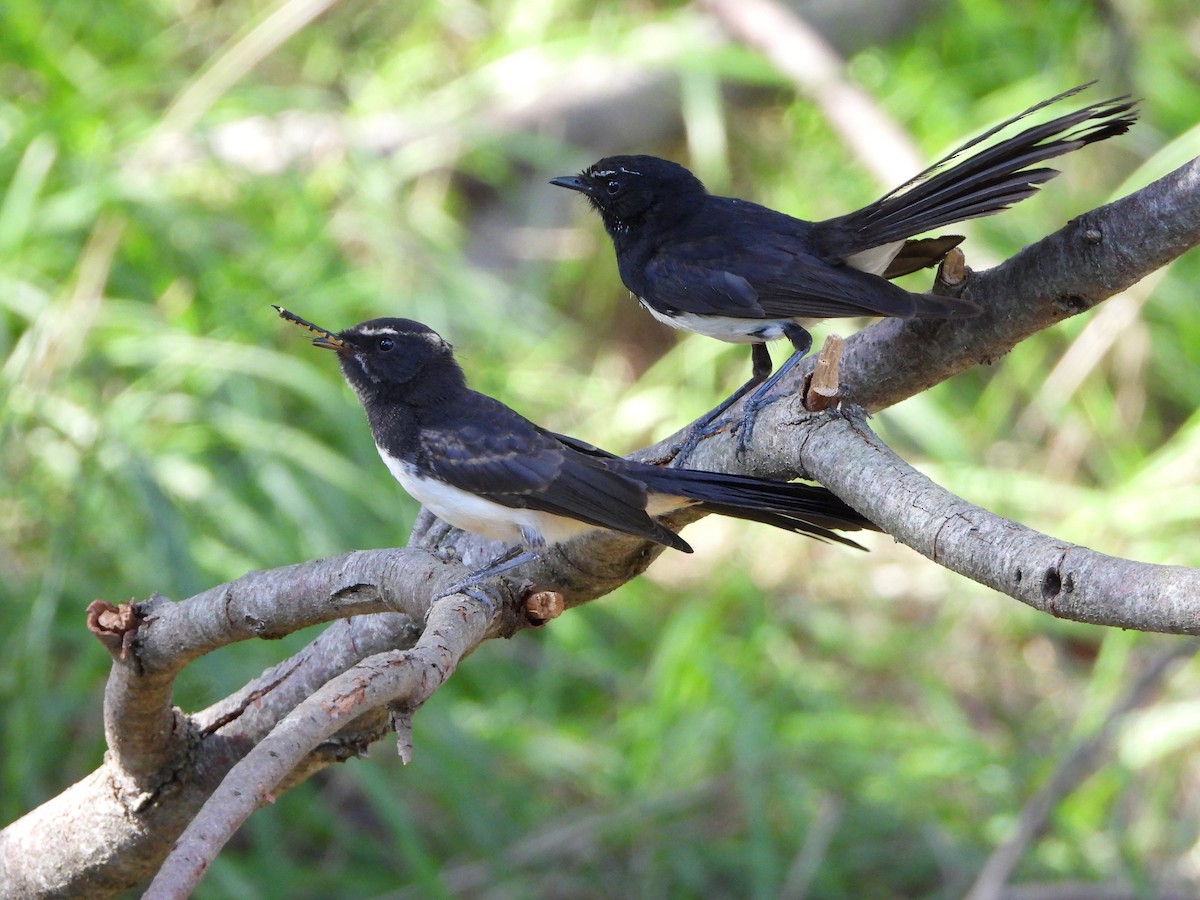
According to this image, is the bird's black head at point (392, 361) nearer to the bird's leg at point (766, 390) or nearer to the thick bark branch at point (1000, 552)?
the bird's leg at point (766, 390)

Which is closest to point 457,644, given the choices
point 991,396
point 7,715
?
point 7,715

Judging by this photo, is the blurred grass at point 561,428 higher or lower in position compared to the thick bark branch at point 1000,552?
higher

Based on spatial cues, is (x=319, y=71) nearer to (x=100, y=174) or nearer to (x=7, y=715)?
(x=100, y=174)

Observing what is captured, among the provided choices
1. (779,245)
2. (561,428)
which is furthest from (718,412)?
(561,428)

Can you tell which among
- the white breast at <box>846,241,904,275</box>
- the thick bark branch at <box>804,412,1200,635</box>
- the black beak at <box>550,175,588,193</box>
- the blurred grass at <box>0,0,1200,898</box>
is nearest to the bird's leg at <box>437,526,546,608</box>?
the thick bark branch at <box>804,412,1200,635</box>

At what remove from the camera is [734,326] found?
324 cm

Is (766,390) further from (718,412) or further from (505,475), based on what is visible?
(505,475)

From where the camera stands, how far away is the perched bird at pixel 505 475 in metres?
2.61

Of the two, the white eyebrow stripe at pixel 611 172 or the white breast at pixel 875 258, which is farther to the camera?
the white eyebrow stripe at pixel 611 172

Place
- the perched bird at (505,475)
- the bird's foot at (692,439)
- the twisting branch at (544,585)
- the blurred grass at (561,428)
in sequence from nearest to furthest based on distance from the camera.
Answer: the twisting branch at (544,585)
the perched bird at (505,475)
the bird's foot at (692,439)
the blurred grass at (561,428)

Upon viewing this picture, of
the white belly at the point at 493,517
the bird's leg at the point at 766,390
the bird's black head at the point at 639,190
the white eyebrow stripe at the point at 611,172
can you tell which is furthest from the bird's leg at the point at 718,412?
the white eyebrow stripe at the point at 611,172

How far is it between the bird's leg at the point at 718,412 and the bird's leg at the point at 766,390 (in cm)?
11

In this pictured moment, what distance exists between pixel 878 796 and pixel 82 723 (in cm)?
307

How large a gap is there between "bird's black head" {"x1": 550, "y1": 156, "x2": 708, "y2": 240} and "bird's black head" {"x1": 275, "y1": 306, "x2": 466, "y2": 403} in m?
0.75
